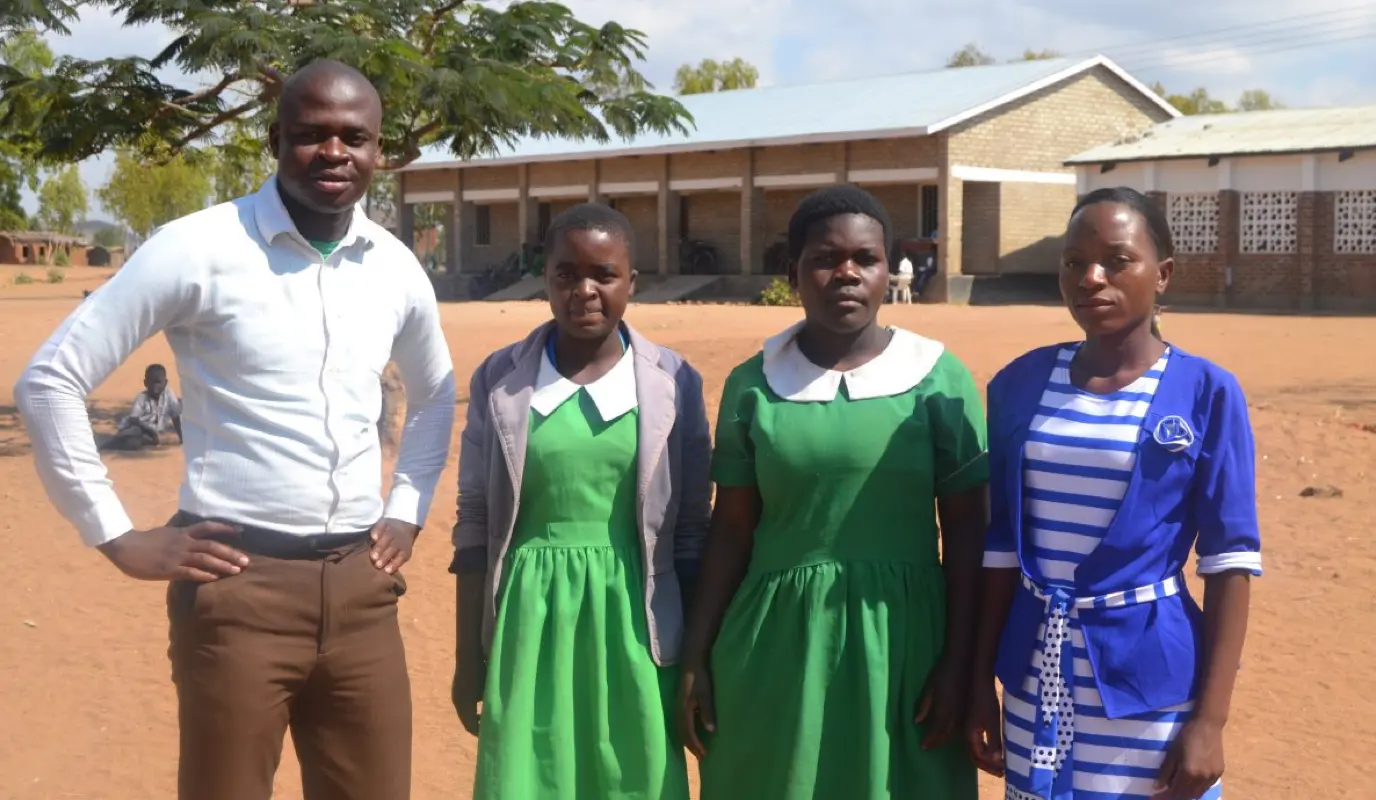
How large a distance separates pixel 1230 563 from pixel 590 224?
1.43 metres

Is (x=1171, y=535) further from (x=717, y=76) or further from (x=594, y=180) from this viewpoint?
(x=717, y=76)

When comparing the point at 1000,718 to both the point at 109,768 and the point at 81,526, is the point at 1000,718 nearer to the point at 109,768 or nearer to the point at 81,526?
the point at 81,526

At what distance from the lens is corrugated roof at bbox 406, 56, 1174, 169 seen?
26.9 meters

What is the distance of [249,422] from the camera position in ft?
9.19

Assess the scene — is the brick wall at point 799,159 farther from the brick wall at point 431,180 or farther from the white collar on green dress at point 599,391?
the white collar on green dress at point 599,391

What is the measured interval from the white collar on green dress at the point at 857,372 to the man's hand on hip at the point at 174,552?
114 centimetres

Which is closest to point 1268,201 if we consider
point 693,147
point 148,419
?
point 693,147

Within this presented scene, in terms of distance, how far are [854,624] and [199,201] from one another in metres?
57.7

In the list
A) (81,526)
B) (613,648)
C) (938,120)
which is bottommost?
(613,648)

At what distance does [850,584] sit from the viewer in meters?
2.87

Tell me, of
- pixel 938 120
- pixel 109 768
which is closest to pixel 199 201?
pixel 938 120

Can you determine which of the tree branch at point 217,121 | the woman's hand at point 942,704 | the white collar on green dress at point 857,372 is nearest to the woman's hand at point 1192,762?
the woman's hand at point 942,704

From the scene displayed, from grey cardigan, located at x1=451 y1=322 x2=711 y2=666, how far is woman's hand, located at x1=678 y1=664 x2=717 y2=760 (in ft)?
0.20

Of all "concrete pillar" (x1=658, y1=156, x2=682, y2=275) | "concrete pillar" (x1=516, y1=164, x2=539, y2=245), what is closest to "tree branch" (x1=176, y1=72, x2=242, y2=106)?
"concrete pillar" (x1=658, y1=156, x2=682, y2=275)
